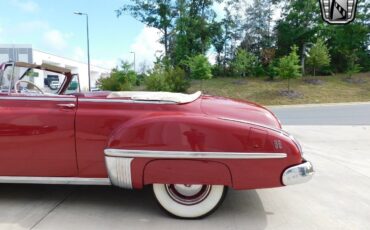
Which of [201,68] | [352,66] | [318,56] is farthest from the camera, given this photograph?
[352,66]

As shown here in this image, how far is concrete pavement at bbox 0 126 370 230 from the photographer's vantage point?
10.5ft

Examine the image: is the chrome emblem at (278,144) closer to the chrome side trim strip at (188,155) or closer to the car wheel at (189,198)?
the chrome side trim strip at (188,155)

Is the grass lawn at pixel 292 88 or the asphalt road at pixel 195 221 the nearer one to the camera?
the asphalt road at pixel 195 221

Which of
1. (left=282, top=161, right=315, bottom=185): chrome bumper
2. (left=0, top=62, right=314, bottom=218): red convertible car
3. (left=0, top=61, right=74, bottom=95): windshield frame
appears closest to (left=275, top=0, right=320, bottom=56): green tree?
(left=0, top=61, right=74, bottom=95): windshield frame

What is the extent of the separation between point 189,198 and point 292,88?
2399 centimetres

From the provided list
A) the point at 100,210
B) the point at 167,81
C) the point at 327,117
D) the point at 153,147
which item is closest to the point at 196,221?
the point at 153,147

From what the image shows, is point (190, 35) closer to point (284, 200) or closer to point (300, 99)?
point (300, 99)

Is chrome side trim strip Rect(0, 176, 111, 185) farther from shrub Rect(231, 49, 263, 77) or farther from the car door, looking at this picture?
shrub Rect(231, 49, 263, 77)

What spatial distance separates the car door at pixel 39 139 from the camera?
11.1 ft

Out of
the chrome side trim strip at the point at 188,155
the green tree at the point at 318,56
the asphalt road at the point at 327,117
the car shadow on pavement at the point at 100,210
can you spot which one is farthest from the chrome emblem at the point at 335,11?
the green tree at the point at 318,56

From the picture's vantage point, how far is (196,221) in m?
3.28

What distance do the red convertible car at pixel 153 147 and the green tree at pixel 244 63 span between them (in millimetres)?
26110

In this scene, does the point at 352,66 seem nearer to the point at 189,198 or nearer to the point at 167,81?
the point at 167,81

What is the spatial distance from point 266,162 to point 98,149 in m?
1.56
